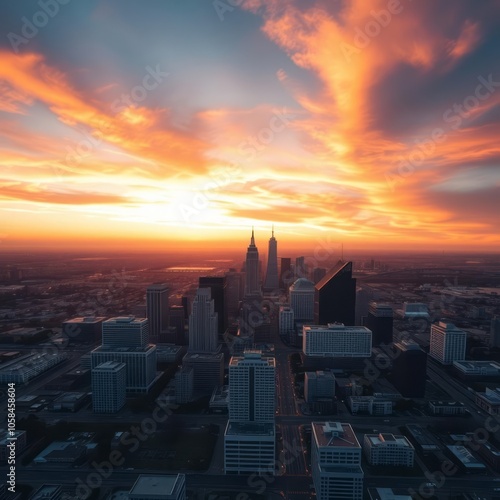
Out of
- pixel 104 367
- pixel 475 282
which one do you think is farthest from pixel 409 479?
pixel 475 282

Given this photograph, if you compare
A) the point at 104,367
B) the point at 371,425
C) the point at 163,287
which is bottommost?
the point at 371,425

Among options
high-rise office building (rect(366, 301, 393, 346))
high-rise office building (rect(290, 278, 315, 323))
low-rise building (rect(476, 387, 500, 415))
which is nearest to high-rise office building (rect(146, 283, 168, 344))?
high-rise office building (rect(290, 278, 315, 323))

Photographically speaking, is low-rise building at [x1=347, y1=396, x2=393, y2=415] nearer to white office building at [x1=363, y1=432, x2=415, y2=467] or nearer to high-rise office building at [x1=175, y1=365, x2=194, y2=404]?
white office building at [x1=363, y1=432, x2=415, y2=467]

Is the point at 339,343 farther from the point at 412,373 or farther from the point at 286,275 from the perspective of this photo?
the point at 286,275

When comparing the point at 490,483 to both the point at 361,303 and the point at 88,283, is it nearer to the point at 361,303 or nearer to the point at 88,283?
the point at 361,303

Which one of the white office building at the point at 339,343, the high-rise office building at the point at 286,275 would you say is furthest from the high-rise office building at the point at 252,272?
the white office building at the point at 339,343

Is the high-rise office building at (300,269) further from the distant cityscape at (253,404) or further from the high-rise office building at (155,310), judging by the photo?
the high-rise office building at (155,310)

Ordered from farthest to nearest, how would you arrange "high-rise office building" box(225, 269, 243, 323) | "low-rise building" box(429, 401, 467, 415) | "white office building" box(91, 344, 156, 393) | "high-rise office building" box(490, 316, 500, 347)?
"high-rise office building" box(225, 269, 243, 323) < "high-rise office building" box(490, 316, 500, 347) < "white office building" box(91, 344, 156, 393) < "low-rise building" box(429, 401, 467, 415)
